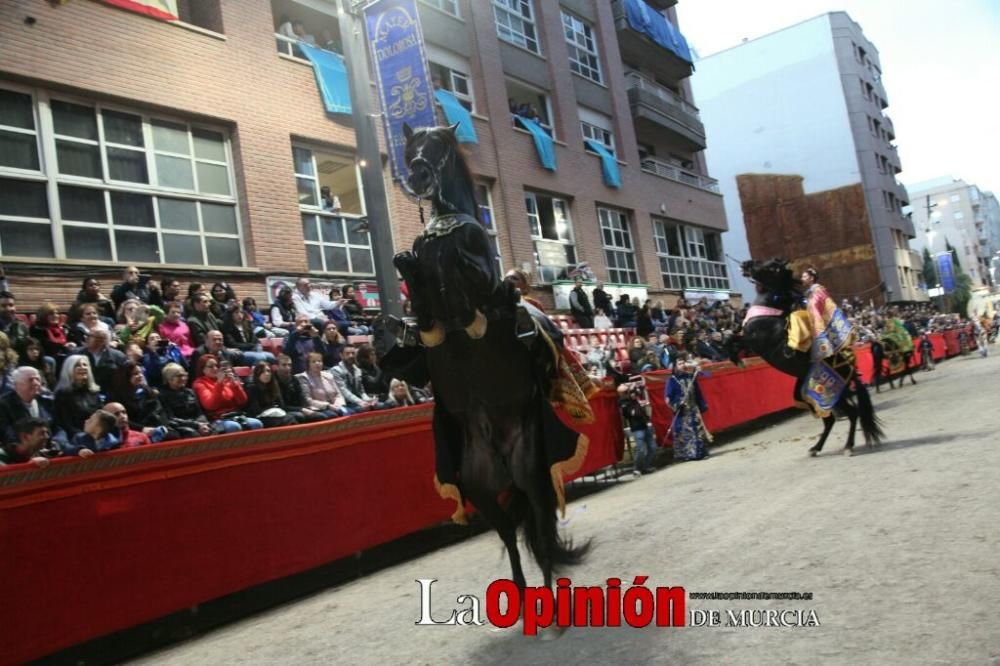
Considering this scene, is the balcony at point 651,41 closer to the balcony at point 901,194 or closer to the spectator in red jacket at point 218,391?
the spectator in red jacket at point 218,391

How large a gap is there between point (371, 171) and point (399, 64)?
12.1ft

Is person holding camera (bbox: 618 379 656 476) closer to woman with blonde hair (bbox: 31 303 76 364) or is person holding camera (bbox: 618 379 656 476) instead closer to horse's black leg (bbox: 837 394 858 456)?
horse's black leg (bbox: 837 394 858 456)

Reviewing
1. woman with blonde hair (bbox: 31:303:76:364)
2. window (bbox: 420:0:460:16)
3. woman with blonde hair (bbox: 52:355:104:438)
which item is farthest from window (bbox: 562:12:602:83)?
woman with blonde hair (bbox: 52:355:104:438)

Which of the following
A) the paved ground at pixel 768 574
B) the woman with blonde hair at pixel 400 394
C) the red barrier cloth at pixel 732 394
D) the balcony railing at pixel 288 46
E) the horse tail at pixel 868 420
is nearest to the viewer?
the paved ground at pixel 768 574

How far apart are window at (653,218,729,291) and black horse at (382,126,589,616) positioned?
2317 cm

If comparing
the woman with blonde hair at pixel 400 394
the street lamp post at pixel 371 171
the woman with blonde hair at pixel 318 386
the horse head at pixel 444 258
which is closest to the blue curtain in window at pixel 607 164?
the street lamp post at pixel 371 171

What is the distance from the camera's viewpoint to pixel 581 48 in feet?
84.8

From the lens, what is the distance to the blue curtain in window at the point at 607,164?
79.9ft

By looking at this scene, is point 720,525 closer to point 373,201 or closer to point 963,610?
point 963,610

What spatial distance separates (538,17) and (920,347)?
18602 mm

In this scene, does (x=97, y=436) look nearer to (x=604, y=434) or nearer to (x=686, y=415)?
(x=604, y=434)

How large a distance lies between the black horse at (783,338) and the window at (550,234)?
35.0ft

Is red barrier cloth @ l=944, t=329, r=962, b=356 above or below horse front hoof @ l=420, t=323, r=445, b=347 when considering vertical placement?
below

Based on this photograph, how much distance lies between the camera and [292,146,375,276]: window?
14.8m
